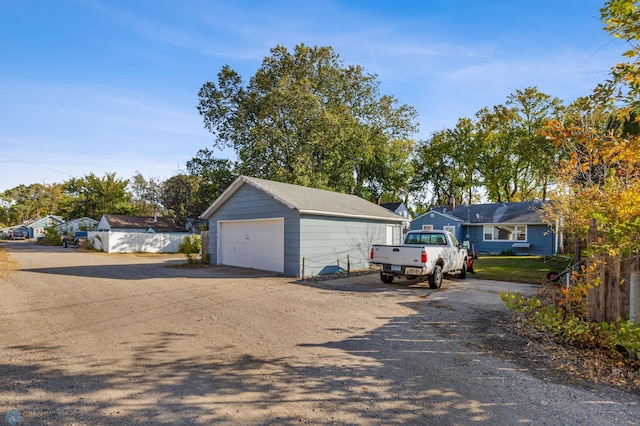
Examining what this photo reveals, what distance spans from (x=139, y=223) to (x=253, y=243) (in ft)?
95.6

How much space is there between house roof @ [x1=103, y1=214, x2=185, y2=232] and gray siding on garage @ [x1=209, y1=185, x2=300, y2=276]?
24366mm

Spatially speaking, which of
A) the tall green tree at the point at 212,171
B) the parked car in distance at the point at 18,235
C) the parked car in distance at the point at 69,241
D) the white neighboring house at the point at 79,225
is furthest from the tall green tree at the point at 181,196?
the parked car in distance at the point at 18,235

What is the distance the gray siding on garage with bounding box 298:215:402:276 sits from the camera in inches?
540

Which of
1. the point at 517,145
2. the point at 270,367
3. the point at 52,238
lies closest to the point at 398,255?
the point at 270,367

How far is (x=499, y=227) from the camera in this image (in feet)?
89.1

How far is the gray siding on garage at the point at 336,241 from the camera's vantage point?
1372cm

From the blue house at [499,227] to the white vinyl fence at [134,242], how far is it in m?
22.8

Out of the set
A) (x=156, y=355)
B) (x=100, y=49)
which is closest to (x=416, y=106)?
(x=100, y=49)

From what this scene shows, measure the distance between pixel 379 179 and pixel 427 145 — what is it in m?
10.6

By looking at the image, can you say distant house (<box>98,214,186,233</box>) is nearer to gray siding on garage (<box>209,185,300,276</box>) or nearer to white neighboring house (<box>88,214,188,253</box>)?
white neighboring house (<box>88,214,188,253</box>)

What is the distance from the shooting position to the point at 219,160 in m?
29.5

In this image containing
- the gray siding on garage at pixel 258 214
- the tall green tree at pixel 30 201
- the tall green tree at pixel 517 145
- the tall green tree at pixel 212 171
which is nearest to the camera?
the gray siding on garage at pixel 258 214

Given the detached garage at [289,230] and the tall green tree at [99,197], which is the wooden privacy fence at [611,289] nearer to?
the detached garage at [289,230]

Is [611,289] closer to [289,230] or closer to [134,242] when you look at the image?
[289,230]
